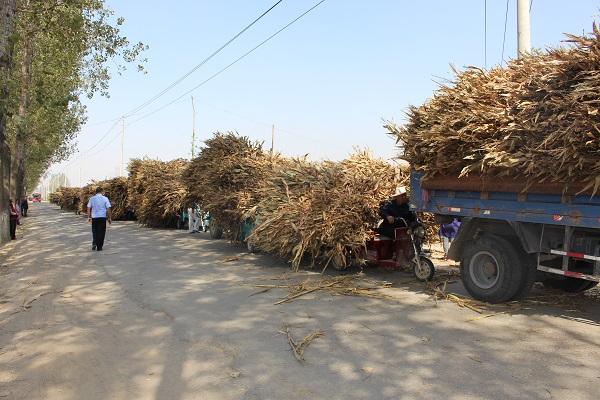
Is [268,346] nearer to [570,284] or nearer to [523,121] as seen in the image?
[523,121]

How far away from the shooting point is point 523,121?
641 centimetres

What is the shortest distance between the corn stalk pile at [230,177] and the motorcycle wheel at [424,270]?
16.3 ft

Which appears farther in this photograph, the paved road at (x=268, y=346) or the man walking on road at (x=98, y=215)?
the man walking on road at (x=98, y=215)

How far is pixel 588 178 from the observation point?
5.85m

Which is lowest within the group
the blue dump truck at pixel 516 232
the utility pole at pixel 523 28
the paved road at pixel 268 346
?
the paved road at pixel 268 346

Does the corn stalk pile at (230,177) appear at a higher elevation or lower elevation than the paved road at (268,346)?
higher

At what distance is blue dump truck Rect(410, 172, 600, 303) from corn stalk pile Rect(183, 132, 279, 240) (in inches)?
240

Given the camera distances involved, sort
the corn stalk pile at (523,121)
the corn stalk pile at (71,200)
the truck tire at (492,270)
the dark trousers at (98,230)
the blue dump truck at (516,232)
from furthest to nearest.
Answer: the corn stalk pile at (71,200) < the dark trousers at (98,230) < the truck tire at (492,270) < the blue dump truck at (516,232) < the corn stalk pile at (523,121)

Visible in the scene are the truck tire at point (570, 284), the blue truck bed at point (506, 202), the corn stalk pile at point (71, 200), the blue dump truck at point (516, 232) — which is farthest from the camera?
the corn stalk pile at point (71, 200)

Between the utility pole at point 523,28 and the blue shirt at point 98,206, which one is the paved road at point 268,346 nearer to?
the blue shirt at point 98,206

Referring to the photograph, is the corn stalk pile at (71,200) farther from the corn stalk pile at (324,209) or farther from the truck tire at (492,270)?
the truck tire at (492,270)

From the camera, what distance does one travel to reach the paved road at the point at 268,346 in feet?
14.2

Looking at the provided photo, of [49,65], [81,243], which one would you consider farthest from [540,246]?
[49,65]

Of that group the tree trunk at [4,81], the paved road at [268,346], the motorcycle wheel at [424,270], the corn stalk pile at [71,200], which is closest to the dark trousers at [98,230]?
the tree trunk at [4,81]
